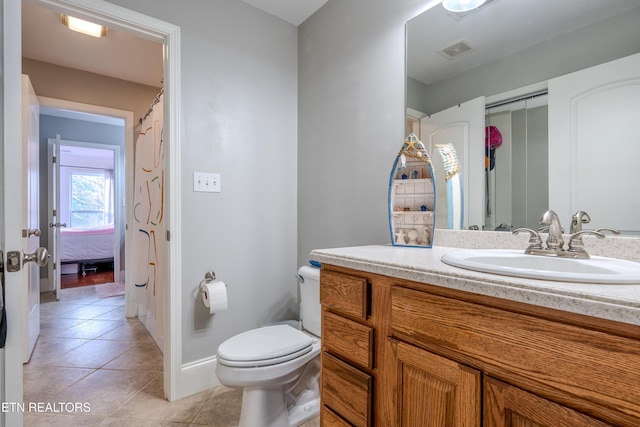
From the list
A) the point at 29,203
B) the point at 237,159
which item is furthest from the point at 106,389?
the point at 237,159

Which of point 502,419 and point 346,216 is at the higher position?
point 346,216

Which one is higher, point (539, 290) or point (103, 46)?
point (103, 46)

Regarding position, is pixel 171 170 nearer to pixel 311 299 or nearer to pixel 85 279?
pixel 311 299

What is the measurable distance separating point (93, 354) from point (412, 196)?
256 centimetres

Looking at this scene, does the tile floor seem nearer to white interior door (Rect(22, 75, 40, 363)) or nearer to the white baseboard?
the white baseboard

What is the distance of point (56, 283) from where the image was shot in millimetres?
3553

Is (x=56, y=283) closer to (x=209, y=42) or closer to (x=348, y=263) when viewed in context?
(x=209, y=42)

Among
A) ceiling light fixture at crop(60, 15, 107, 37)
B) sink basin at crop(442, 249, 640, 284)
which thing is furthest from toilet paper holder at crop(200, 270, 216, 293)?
ceiling light fixture at crop(60, 15, 107, 37)

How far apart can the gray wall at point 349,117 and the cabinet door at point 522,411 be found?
0.95 meters

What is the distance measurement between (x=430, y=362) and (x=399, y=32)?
59.3 inches

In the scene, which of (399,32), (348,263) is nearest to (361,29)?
(399,32)

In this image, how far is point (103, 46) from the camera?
246cm

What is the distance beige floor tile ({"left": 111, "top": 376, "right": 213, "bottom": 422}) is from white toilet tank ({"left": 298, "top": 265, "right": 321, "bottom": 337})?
0.73 m

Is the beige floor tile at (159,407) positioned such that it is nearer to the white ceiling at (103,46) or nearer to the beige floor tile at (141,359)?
the beige floor tile at (141,359)
